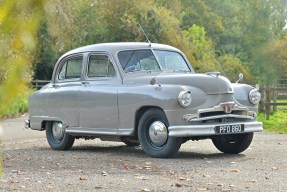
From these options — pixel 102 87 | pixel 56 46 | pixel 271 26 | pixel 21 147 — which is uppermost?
pixel 271 26

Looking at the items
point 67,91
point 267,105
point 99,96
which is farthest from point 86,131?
point 267,105

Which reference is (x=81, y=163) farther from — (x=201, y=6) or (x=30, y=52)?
(x=201, y=6)

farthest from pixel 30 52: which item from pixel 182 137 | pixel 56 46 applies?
pixel 56 46

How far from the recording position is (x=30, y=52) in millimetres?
3559

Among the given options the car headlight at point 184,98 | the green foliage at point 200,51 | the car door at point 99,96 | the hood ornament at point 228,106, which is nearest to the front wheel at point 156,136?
the car headlight at point 184,98

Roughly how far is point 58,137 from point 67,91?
867 millimetres

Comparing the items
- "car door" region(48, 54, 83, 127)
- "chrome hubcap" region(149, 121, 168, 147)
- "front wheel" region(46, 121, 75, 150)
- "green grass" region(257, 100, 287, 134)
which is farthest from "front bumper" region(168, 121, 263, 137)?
"green grass" region(257, 100, 287, 134)

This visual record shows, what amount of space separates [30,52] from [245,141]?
831 cm

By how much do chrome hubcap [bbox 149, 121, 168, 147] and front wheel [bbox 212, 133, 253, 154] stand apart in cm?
125

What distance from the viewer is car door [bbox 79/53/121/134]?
1163cm

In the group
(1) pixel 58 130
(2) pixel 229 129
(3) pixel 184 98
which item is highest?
(3) pixel 184 98

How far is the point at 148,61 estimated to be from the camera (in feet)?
39.6

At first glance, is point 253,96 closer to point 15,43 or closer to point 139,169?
point 139,169

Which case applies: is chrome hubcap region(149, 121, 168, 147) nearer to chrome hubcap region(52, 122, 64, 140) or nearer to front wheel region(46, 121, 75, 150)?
front wheel region(46, 121, 75, 150)
